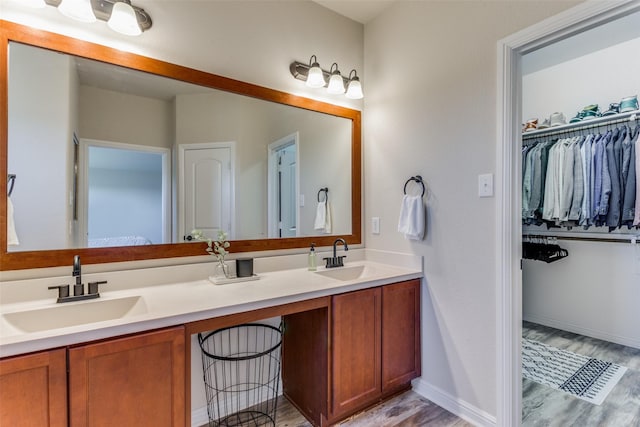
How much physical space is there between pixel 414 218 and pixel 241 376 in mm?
1422

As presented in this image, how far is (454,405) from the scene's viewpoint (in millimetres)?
1816

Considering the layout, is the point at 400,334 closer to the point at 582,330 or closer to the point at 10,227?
the point at 10,227

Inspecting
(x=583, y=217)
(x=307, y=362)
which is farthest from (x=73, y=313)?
(x=583, y=217)

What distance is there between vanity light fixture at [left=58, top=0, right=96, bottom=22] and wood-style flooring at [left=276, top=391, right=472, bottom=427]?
223 cm

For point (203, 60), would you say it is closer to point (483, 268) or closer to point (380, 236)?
point (380, 236)

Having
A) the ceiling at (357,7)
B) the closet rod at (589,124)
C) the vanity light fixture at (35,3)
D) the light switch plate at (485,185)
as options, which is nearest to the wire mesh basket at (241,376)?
the light switch plate at (485,185)

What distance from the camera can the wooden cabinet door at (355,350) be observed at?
5.36ft

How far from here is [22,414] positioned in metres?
0.95

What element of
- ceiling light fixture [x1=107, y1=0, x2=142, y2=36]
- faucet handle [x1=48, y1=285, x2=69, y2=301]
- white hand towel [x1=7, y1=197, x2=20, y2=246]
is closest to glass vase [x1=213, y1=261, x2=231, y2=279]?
faucet handle [x1=48, y1=285, x2=69, y2=301]

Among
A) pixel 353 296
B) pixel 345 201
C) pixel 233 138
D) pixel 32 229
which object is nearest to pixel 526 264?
pixel 345 201

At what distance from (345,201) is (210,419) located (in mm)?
1615

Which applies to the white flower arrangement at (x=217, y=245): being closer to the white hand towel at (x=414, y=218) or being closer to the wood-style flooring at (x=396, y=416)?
the wood-style flooring at (x=396, y=416)

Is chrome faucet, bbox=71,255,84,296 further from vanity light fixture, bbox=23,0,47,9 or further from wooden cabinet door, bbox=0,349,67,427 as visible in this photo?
vanity light fixture, bbox=23,0,47,9

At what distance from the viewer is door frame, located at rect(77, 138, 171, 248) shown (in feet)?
4.83
